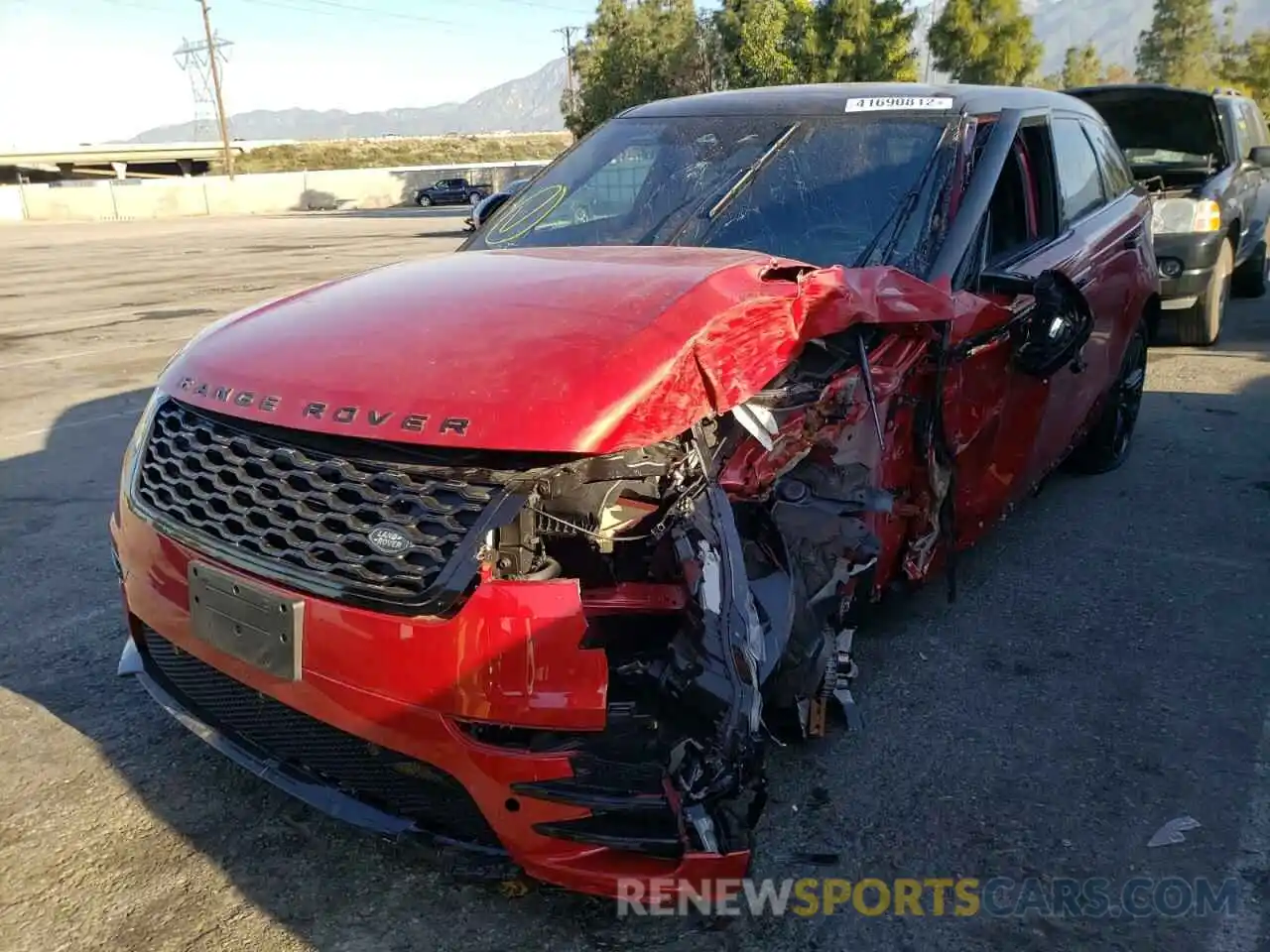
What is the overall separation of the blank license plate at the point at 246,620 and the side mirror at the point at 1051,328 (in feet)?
8.29

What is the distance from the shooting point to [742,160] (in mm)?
3736

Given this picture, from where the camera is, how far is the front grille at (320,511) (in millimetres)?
2096

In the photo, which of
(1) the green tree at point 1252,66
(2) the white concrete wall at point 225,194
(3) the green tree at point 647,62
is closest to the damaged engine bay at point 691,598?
(3) the green tree at point 647,62

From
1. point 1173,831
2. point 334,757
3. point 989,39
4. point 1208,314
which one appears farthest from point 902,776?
point 989,39

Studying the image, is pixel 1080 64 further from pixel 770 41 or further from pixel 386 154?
pixel 386 154

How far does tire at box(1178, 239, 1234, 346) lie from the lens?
8195mm

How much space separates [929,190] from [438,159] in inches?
3001

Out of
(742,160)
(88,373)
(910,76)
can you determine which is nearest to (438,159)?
(910,76)

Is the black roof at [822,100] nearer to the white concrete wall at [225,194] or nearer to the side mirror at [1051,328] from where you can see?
the side mirror at [1051,328]

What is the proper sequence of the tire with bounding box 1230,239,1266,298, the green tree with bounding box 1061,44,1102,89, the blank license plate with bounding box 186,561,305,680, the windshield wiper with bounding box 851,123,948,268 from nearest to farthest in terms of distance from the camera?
1. the blank license plate with bounding box 186,561,305,680
2. the windshield wiper with bounding box 851,123,948,268
3. the tire with bounding box 1230,239,1266,298
4. the green tree with bounding box 1061,44,1102,89

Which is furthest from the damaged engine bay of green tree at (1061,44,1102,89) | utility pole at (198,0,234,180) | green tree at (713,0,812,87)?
Answer: utility pole at (198,0,234,180)

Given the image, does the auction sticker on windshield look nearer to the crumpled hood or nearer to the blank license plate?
the crumpled hood

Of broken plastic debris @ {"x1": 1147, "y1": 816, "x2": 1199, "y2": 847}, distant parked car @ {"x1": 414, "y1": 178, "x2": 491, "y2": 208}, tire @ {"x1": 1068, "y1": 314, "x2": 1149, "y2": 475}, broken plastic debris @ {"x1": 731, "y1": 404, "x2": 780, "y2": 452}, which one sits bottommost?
distant parked car @ {"x1": 414, "y1": 178, "x2": 491, "y2": 208}

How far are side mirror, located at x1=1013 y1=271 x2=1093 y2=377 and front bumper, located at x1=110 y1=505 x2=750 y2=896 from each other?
85.6 inches
